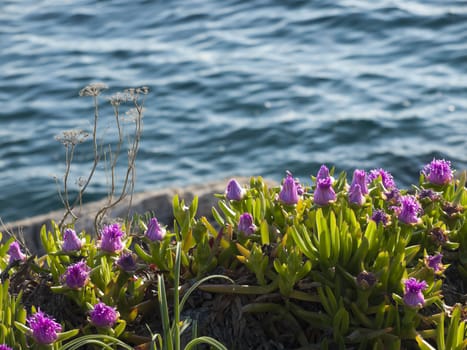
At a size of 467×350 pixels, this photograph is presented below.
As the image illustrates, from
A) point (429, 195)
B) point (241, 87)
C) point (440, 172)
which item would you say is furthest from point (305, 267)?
point (241, 87)

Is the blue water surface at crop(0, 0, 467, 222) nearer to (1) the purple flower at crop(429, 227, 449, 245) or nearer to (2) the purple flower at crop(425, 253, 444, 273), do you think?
(1) the purple flower at crop(429, 227, 449, 245)

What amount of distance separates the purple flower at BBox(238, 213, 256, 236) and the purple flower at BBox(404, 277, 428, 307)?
524 mm


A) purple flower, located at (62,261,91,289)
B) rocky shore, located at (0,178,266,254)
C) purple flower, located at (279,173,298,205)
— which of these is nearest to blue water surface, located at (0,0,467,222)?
rocky shore, located at (0,178,266,254)

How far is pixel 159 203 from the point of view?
6781mm

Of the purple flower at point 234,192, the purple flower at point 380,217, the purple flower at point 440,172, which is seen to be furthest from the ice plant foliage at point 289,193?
the purple flower at point 440,172

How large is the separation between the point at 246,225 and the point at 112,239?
1.37ft

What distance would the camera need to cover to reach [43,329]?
2.54m

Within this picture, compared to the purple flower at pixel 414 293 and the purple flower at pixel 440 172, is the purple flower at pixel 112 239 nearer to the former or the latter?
the purple flower at pixel 414 293

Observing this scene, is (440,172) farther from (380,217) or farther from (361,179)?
(380,217)

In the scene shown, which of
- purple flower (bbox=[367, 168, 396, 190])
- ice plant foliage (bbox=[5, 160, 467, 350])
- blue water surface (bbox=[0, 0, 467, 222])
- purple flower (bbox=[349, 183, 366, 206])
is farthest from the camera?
blue water surface (bbox=[0, 0, 467, 222])

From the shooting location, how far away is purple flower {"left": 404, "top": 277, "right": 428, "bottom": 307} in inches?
101

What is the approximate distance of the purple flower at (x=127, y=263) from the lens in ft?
9.13

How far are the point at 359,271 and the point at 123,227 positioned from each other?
867mm

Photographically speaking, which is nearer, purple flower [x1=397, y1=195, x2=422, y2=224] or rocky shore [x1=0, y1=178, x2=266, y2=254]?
purple flower [x1=397, y1=195, x2=422, y2=224]
